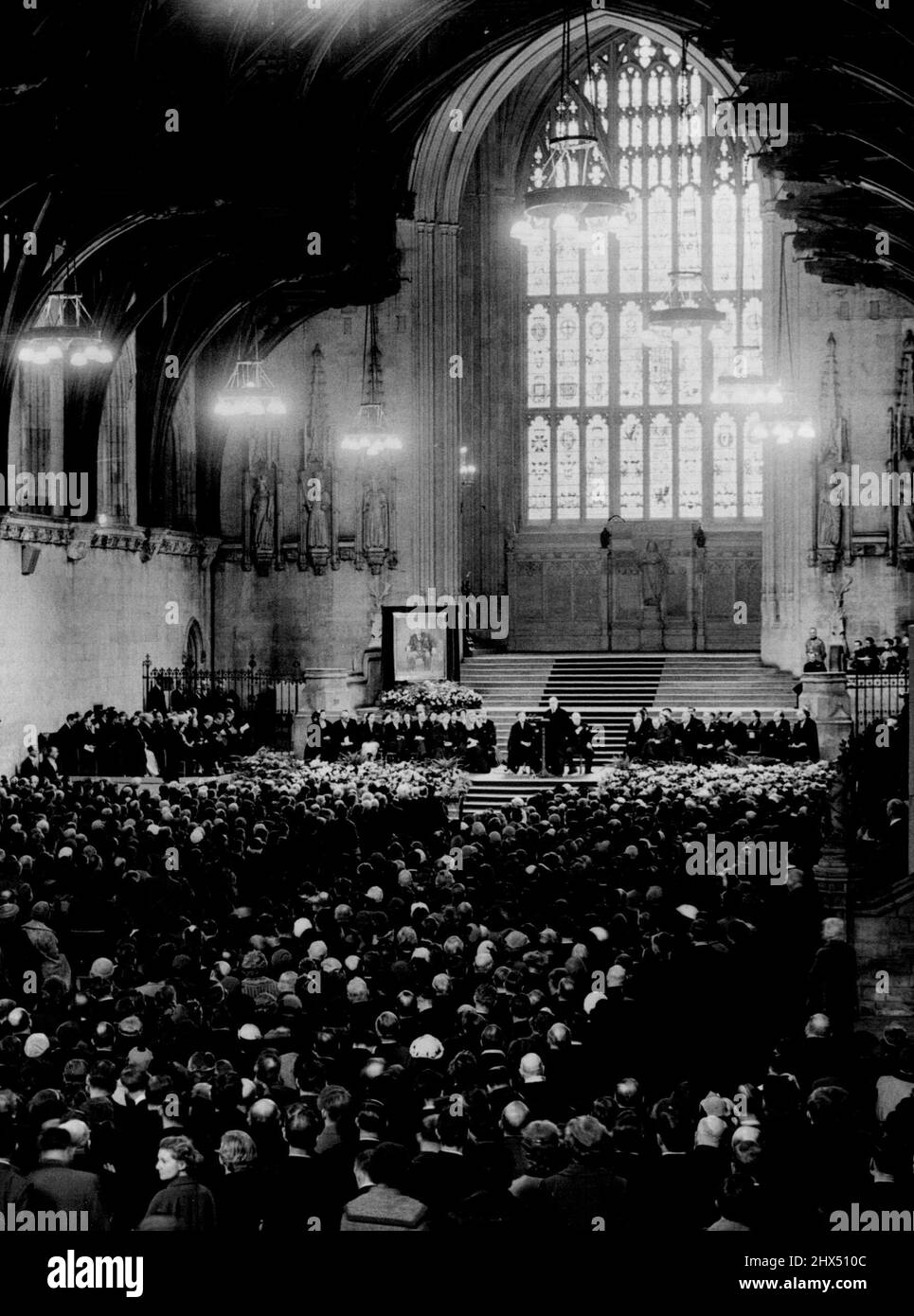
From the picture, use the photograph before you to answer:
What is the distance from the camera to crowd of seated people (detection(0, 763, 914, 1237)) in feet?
22.5

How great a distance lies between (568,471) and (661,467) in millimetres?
2163

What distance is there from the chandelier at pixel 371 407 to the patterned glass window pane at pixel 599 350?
5678 millimetres

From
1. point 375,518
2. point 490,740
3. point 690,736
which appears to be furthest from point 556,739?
point 375,518

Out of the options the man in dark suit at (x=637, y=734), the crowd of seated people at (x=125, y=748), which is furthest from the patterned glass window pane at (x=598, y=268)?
the crowd of seated people at (x=125, y=748)

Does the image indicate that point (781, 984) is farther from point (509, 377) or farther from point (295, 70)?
point (509, 377)

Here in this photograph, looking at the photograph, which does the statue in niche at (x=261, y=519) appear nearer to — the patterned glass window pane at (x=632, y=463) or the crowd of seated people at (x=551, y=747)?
the patterned glass window pane at (x=632, y=463)

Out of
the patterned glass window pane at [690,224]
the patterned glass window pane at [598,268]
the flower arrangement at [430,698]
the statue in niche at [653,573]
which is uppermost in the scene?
the patterned glass window pane at [690,224]

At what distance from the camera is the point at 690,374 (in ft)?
126

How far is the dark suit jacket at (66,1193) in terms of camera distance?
21.7 ft

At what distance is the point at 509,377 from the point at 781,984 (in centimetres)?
2786

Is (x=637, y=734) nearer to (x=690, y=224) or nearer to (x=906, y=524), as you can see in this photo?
(x=906, y=524)

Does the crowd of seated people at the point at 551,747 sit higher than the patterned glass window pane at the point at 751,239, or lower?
lower

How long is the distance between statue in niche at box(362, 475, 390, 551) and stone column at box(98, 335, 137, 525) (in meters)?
5.72
